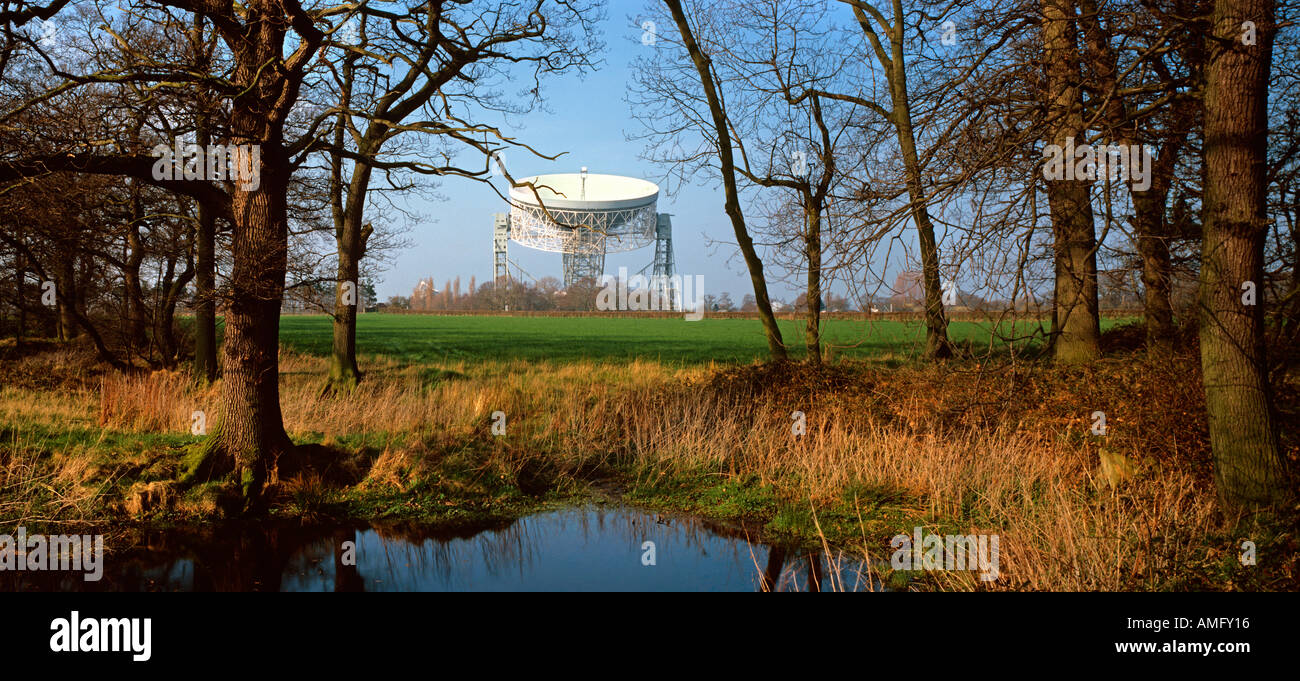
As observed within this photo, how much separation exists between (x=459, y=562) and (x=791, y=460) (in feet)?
14.7

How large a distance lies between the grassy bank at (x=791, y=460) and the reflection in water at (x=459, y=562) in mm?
519

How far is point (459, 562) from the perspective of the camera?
7.01 m

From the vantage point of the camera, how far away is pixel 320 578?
646cm

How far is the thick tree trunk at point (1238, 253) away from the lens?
20.0ft

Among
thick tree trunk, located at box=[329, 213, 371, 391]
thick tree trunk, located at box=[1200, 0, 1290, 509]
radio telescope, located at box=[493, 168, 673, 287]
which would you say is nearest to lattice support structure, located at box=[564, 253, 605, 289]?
radio telescope, located at box=[493, 168, 673, 287]

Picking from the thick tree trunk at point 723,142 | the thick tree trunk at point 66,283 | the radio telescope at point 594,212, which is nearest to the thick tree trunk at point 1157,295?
the thick tree trunk at point 723,142

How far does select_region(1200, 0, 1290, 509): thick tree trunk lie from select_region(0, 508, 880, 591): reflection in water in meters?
3.13

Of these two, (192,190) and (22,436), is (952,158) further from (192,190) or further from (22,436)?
(22,436)

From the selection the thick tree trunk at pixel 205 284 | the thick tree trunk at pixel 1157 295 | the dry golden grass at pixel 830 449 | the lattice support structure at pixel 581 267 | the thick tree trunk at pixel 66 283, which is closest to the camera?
the dry golden grass at pixel 830 449

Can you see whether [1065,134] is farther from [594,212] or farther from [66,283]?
[594,212]

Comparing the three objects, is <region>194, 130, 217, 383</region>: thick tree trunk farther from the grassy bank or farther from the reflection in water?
the reflection in water

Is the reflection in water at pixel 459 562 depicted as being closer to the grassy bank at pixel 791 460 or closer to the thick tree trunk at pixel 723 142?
the grassy bank at pixel 791 460
